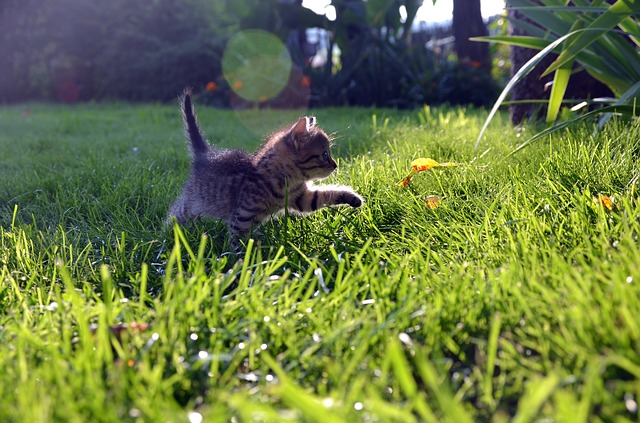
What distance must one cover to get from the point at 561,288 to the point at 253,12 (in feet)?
30.5

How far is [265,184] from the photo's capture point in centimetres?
345

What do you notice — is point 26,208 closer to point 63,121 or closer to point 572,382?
point 572,382

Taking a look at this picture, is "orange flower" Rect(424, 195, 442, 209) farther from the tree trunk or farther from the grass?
the tree trunk

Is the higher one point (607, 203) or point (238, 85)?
point (238, 85)

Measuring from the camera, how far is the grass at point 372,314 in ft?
4.88

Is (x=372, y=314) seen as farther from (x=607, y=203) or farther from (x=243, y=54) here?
(x=243, y=54)

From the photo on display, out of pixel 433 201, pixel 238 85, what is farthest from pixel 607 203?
pixel 238 85

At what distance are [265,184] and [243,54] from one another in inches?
302

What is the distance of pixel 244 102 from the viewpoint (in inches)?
383

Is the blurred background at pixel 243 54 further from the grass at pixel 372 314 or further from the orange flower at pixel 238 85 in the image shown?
the grass at pixel 372 314

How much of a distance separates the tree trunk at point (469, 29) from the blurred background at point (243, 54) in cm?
2

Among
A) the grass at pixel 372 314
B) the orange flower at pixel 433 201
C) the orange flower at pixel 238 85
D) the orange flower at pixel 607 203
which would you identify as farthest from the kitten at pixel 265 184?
the orange flower at pixel 238 85

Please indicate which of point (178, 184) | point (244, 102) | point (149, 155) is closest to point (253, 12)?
point (244, 102)

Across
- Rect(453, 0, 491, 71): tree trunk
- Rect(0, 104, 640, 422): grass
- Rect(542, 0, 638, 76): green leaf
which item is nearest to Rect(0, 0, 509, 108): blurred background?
Rect(453, 0, 491, 71): tree trunk
